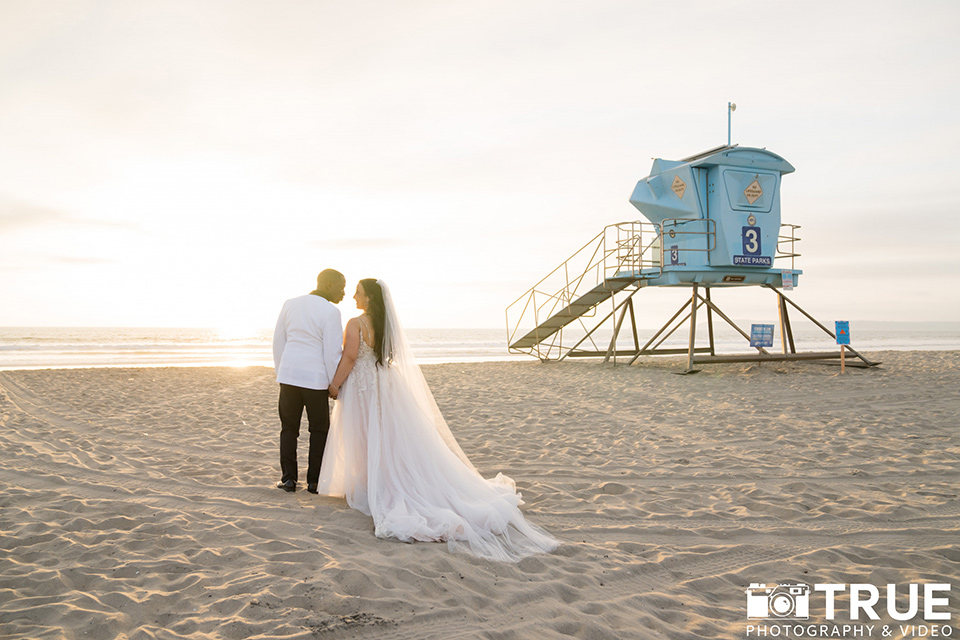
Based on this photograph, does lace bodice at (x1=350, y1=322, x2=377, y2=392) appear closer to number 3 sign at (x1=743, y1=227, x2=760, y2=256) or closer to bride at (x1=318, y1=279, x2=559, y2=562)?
bride at (x1=318, y1=279, x2=559, y2=562)

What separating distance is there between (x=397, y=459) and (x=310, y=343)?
4.15 feet

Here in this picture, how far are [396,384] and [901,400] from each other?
979 centimetres

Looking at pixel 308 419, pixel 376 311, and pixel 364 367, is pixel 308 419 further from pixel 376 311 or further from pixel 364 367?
pixel 376 311

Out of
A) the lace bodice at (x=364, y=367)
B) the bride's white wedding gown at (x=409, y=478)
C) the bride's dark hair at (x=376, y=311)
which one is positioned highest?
the bride's dark hair at (x=376, y=311)

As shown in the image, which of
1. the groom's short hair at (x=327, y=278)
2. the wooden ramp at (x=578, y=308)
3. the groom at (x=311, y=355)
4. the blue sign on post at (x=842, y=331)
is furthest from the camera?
the wooden ramp at (x=578, y=308)

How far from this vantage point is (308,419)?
512 cm

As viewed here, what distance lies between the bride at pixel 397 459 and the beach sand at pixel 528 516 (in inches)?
7.8

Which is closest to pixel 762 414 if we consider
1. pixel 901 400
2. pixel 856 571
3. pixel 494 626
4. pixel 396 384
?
pixel 901 400

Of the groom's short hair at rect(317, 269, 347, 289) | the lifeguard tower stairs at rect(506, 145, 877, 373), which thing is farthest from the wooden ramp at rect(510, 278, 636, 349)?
the groom's short hair at rect(317, 269, 347, 289)

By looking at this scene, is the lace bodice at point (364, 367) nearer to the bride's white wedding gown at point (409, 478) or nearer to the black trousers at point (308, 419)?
the bride's white wedding gown at point (409, 478)

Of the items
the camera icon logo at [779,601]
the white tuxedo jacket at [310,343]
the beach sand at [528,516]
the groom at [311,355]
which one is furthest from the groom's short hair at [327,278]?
the camera icon logo at [779,601]

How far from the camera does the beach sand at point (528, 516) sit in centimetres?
306

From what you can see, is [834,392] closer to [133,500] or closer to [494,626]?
[494,626]

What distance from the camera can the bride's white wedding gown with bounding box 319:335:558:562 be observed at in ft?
13.3
